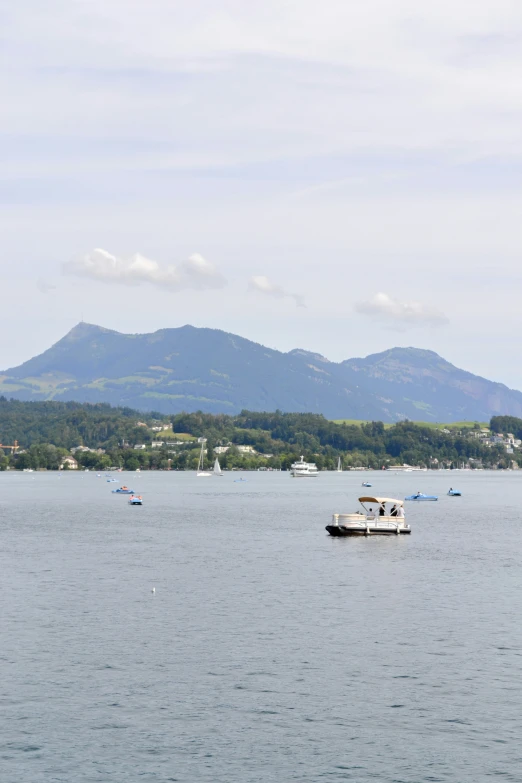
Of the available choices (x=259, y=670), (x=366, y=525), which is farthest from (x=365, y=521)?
(x=259, y=670)

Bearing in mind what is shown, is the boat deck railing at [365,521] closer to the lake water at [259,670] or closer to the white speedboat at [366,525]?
the white speedboat at [366,525]

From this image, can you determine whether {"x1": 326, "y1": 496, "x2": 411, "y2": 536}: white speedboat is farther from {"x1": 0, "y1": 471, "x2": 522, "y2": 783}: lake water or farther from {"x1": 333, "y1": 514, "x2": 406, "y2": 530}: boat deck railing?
{"x1": 0, "y1": 471, "x2": 522, "y2": 783}: lake water

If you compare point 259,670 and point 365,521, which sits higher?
point 365,521

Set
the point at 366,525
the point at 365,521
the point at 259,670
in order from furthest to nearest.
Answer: the point at 365,521
the point at 366,525
the point at 259,670

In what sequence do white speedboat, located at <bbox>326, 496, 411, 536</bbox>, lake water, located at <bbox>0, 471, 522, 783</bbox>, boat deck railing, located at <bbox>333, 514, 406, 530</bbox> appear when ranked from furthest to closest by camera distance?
boat deck railing, located at <bbox>333, 514, 406, 530</bbox>
white speedboat, located at <bbox>326, 496, 411, 536</bbox>
lake water, located at <bbox>0, 471, 522, 783</bbox>

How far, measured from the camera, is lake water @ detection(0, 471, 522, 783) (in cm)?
4181

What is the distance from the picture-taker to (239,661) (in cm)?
5853

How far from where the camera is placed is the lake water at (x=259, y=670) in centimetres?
4181

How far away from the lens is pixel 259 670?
56562mm

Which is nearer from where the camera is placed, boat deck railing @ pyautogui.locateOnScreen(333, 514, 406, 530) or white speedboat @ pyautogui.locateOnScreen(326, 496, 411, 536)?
white speedboat @ pyautogui.locateOnScreen(326, 496, 411, 536)

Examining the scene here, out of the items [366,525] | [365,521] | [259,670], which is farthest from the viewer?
[365,521]

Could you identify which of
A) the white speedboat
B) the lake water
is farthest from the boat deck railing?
the lake water

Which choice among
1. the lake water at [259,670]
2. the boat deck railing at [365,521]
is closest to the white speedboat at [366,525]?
the boat deck railing at [365,521]

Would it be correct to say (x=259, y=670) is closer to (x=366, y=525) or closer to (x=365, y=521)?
(x=366, y=525)
